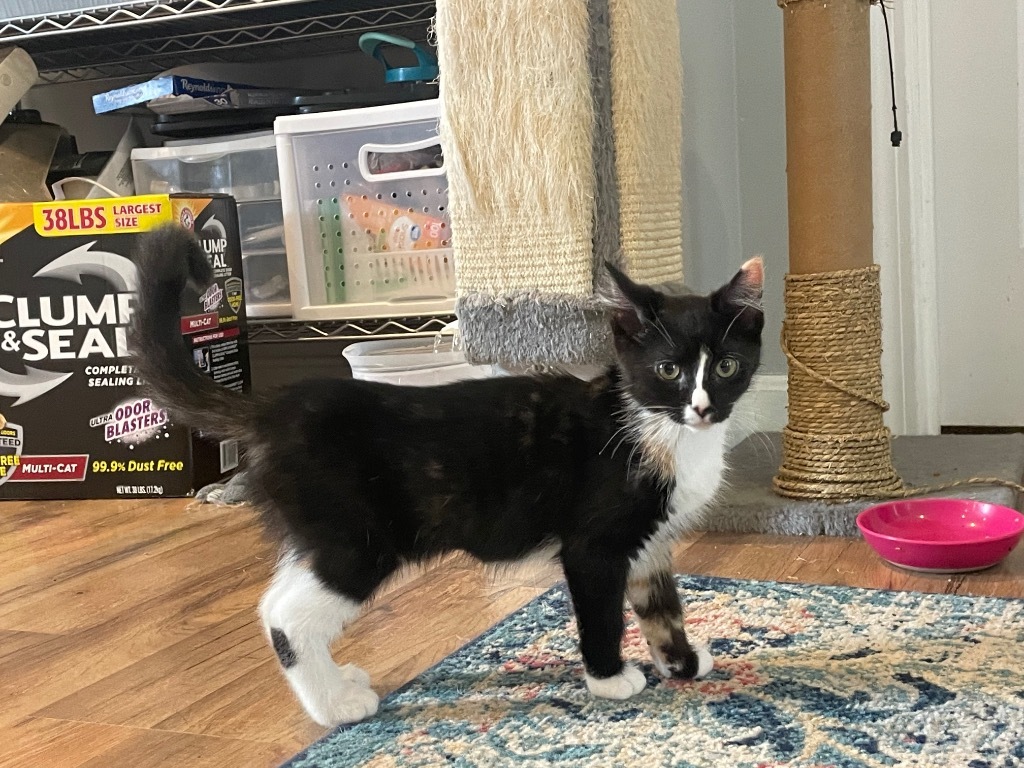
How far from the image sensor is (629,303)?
1.21 metres

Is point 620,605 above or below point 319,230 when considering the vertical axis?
below

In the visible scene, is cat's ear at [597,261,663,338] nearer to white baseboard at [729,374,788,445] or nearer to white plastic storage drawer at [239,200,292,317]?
white baseboard at [729,374,788,445]

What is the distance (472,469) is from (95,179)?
67.3 inches

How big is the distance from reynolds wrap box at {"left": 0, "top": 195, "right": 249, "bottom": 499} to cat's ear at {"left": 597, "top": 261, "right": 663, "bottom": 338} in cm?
121

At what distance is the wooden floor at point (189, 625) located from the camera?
1171 mm

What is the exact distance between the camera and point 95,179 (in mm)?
2510

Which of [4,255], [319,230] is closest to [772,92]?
[319,230]

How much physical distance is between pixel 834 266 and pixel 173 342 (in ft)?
3.65

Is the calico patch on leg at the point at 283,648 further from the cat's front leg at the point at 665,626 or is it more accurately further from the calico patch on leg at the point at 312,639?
the cat's front leg at the point at 665,626

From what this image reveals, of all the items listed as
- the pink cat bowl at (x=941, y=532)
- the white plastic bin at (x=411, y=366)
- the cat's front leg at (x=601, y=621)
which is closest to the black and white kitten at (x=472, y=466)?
the cat's front leg at (x=601, y=621)

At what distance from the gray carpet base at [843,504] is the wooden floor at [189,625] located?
0.04 metres

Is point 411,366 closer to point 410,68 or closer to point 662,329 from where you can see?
point 410,68

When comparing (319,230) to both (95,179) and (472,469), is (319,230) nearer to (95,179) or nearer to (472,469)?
(95,179)

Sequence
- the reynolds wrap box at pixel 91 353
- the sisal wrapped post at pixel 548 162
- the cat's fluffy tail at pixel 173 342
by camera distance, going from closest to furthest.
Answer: the cat's fluffy tail at pixel 173 342, the sisal wrapped post at pixel 548 162, the reynolds wrap box at pixel 91 353
